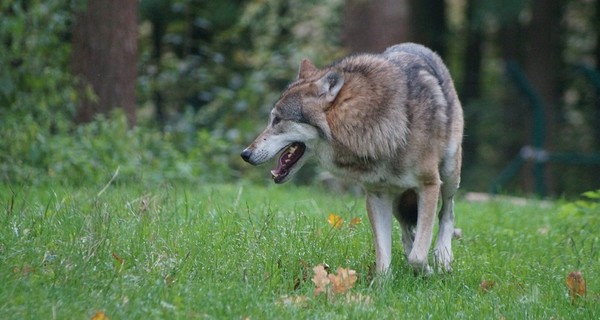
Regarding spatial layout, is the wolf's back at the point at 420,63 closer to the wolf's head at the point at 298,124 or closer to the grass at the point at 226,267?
the wolf's head at the point at 298,124

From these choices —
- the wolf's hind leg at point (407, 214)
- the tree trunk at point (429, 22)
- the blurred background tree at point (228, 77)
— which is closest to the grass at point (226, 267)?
the wolf's hind leg at point (407, 214)

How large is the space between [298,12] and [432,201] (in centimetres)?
1271

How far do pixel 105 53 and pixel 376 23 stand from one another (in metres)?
5.34

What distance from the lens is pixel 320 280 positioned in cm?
516

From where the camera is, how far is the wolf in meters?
5.89

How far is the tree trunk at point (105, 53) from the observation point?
36.2 feet

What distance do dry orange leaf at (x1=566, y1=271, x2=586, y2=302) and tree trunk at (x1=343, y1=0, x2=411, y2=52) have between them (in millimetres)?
9667

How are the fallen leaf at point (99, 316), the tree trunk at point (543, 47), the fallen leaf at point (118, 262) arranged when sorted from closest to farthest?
the fallen leaf at point (99, 316) < the fallen leaf at point (118, 262) < the tree trunk at point (543, 47)

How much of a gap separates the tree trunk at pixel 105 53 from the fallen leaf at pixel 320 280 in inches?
258

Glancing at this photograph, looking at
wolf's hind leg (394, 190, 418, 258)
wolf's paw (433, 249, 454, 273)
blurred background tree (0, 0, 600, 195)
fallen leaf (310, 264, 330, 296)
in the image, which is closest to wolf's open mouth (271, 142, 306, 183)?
wolf's hind leg (394, 190, 418, 258)

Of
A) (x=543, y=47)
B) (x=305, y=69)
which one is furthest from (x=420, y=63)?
(x=543, y=47)

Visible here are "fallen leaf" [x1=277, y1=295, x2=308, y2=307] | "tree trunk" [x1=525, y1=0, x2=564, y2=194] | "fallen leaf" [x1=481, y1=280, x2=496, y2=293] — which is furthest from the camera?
"tree trunk" [x1=525, y1=0, x2=564, y2=194]

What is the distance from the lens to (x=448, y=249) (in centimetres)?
639

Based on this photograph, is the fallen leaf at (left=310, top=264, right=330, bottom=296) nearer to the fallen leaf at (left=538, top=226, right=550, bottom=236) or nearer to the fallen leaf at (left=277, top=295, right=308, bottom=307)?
the fallen leaf at (left=277, top=295, right=308, bottom=307)
